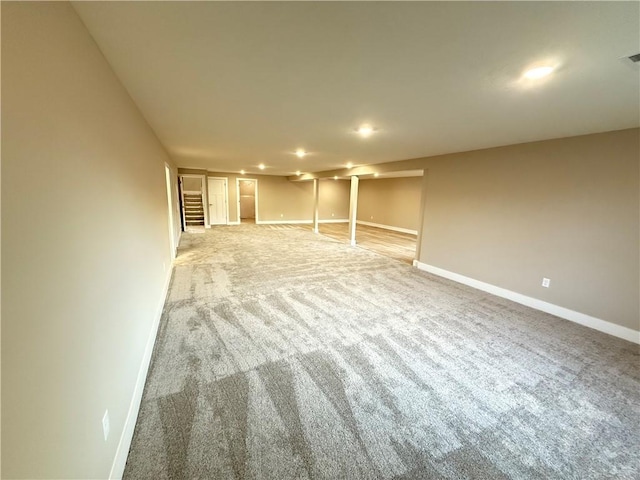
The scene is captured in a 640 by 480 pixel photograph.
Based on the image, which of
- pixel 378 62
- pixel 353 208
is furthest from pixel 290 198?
pixel 378 62

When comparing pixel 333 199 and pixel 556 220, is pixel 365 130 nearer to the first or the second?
pixel 556 220

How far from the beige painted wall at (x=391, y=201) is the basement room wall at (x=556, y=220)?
14.6ft

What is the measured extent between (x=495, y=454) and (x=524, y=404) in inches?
23.8

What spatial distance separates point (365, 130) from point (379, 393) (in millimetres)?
2755

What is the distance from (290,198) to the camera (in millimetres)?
11234

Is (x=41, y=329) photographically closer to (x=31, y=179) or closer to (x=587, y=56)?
(x=31, y=179)

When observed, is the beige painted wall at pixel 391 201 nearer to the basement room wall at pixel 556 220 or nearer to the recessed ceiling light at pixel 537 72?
the basement room wall at pixel 556 220

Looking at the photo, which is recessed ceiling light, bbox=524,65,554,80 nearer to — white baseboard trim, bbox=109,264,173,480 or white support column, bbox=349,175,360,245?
white baseboard trim, bbox=109,264,173,480

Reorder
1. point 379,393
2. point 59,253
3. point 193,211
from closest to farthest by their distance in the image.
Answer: point 59,253 < point 379,393 < point 193,211

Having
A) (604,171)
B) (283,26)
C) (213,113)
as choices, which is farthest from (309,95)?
(604,171)

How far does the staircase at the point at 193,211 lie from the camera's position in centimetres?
1005

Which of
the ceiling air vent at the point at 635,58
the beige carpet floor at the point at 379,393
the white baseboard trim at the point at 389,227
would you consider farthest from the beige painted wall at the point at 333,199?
the ceiling air vent at the point at 635,58

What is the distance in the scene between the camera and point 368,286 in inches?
163

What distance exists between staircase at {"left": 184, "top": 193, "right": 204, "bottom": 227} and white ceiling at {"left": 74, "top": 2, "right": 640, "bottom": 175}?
770 centimetres
